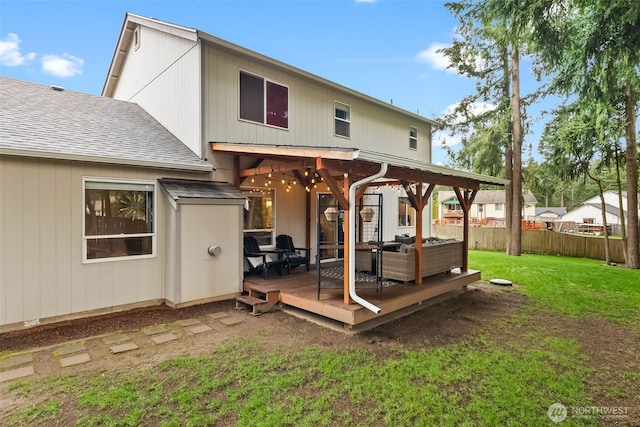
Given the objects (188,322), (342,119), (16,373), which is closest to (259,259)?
(188,322)

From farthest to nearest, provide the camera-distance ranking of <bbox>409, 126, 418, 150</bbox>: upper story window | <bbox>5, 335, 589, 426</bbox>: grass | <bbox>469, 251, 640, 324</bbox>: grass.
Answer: <bbox>409, 126, 418, 150</bbox>: upper story window → <bbox>469, 251, 640, 324</bbox>: grass → <bbox>5, 335, 589, 426</bbox>: grass

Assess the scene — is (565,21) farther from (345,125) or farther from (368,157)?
(345,125)

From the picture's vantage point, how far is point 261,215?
8.04m

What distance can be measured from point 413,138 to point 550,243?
868 cm

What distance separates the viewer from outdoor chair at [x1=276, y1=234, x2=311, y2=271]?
7564 millimetres

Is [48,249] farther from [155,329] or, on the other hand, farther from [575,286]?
[575,286]

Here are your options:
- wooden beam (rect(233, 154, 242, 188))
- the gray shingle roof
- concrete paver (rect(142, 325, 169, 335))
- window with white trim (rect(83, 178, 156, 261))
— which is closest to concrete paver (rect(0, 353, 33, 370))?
concrete paver (rect(142, 325, 169, 335))

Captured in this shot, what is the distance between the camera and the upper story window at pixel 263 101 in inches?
295

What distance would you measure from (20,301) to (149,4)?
391 inches

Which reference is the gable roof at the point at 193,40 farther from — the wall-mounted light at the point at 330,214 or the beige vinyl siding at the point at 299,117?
the wall-mounted light at the point at 330,214

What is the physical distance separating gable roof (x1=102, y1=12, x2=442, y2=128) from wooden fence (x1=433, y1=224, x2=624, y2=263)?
24.6 ft

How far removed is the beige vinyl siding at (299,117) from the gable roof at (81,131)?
1124mm

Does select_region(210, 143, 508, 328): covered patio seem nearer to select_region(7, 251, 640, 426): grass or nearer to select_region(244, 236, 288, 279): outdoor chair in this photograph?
select_region(244, 236, 288, 279): outdoor chair

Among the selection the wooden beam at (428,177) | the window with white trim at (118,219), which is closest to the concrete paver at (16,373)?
the window with white trim at (118,219)
